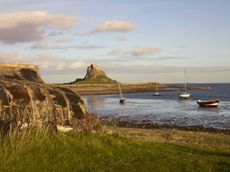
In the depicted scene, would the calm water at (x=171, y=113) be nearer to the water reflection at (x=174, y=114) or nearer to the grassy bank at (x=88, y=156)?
the water reflection at (x=174, y=114)

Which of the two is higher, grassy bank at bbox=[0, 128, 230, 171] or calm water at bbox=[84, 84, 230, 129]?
grassy bank at bbox=[0, 128, 230, 171]

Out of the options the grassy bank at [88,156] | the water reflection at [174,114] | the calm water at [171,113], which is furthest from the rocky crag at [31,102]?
the water reflection at [174,114]

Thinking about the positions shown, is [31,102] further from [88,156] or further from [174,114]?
[174,114]

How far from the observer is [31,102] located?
15312 mm

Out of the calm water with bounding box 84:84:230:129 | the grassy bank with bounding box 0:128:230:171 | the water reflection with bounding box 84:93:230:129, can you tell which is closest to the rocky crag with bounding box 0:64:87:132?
the grassy bank with bounding box 0:128:230:171

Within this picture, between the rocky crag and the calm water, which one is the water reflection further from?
the rocky crag

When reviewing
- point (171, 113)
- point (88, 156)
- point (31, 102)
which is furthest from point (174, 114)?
point (88, 156)

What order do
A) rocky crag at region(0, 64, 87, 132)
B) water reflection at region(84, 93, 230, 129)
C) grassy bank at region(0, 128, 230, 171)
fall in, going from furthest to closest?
1. water reflection at region(84, 93, 230, 129)
2. rocky crag at region(0, 64, 87, 132)
3. grassy bank at region(0, 128, 230, 171)

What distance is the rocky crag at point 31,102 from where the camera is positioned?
14.2m

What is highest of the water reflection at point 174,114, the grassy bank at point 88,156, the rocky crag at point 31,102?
the rocky crag at point 31,102

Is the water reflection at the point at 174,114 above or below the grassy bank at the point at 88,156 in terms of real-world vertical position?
below

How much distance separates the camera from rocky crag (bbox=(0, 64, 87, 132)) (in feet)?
46.7

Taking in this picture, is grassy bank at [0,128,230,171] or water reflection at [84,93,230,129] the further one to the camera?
water reflection at [84,93,230,129]

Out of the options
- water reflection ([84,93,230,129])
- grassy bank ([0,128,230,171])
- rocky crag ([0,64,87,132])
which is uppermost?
rocky crag ([0,64,87,132])
